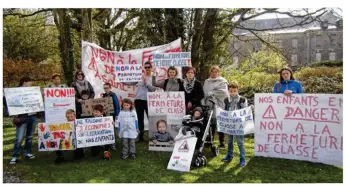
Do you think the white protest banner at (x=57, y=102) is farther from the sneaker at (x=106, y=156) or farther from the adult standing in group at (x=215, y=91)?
the adult standing in group at (x=215, y=91)

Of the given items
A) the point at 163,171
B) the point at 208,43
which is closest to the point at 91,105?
the point at 163,171

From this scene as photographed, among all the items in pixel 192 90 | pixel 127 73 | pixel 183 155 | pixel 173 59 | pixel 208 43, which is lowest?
pixel 183 155

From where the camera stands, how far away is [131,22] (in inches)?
598

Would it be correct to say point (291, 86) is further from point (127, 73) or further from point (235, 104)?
point (127, 73)

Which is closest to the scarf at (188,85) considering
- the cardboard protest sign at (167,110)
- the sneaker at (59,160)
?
the cardboard protest sign at (167,110)

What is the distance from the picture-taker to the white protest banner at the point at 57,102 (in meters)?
7.28

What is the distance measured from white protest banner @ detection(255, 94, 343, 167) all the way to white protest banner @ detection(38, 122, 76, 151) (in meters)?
3.16

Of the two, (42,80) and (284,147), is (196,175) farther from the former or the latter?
(42,80)

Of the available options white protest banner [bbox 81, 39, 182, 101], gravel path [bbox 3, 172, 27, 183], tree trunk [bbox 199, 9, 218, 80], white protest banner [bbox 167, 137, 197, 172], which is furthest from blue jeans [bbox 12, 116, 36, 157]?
tree trunk [bbox 199, 9, 218, 80]

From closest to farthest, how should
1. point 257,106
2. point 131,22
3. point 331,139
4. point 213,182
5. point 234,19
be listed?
point 213,182 < point 331,139 < point 257,106 < point 234,19 < point 131,22

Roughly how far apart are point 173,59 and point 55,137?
268 cm

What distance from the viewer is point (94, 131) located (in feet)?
21.0

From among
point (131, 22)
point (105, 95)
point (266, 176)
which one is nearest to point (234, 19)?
point (131, 22)

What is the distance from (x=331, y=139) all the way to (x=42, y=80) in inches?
591
